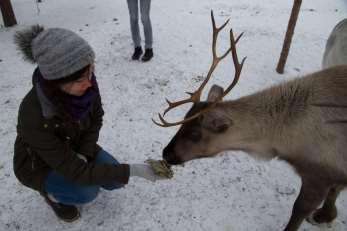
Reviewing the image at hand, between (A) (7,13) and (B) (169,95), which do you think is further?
(A) (7,13)

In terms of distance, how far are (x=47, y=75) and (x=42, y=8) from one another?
5.82m

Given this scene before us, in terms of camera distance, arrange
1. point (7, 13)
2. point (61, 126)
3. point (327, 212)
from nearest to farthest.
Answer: point (61, 126)
point (327, 212)
point (7, 13)

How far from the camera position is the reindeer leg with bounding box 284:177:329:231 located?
262cm

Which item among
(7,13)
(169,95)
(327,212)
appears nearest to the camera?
(327,212)

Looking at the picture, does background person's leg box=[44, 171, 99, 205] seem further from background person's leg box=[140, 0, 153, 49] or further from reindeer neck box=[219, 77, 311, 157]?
background person's leg box=[140, 0, 153, 49]

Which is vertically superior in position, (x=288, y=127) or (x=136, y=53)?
(x=288, y=127)

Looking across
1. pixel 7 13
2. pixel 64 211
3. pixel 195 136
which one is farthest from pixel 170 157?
pixel 7 13

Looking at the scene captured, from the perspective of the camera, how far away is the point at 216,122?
2.48 m

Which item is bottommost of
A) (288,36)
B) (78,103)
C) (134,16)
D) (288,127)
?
(288,36)

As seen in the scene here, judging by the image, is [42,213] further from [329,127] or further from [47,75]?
[329,127]

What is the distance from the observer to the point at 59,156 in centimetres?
240

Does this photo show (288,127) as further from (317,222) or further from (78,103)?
(78,103)

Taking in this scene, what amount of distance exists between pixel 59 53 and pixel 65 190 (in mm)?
1158

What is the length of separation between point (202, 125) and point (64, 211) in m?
1.34
